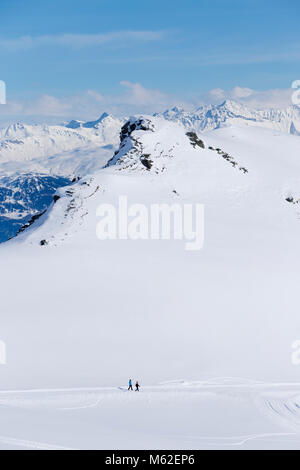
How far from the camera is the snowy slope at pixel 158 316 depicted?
29922 mm

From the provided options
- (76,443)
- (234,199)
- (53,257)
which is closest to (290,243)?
(234,199)

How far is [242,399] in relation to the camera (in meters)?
34.7

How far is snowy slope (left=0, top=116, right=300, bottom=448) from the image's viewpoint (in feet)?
98.2

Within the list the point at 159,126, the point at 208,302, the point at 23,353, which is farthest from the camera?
the point at 159,126

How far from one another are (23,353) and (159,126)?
6062 centimetres

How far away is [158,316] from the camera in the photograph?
46.7 meters

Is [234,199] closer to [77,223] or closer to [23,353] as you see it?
[77,223]

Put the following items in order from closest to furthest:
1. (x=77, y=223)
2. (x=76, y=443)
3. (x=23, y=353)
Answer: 1. (x=76, y=443)
2. (x=23, y=353)
3. (x=77, y=223)
